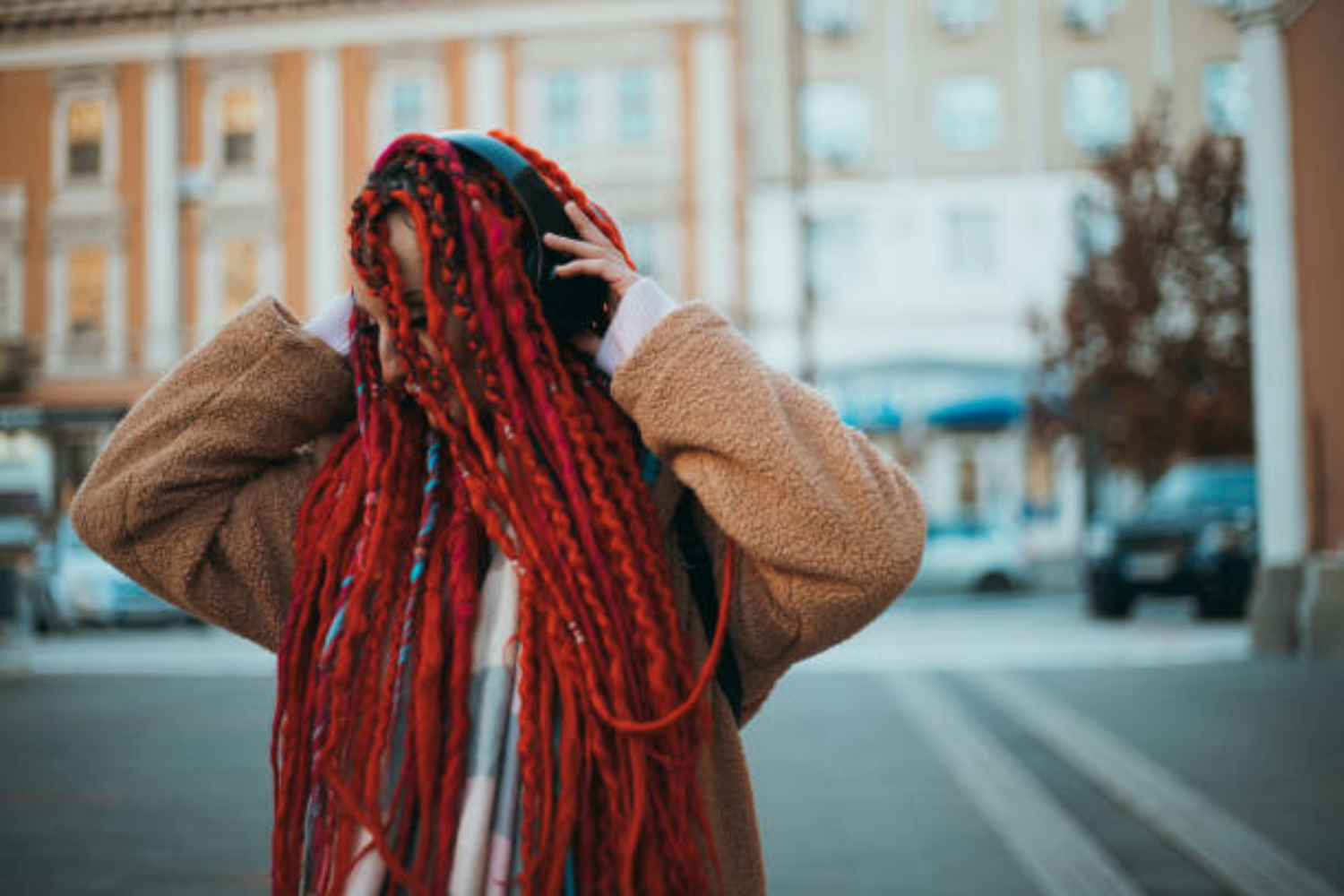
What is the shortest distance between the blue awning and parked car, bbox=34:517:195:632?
16.3m

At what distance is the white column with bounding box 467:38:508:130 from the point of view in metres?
25.2

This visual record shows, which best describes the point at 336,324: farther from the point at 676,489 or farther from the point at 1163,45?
the point at 1163,45

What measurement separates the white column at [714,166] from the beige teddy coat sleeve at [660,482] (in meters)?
23.6

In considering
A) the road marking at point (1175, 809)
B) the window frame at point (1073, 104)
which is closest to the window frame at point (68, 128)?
the window frame at point (1073, 104)

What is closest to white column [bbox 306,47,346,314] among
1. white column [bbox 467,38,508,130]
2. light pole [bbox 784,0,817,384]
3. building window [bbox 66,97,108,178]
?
white column [bbox 467,38,508,130]

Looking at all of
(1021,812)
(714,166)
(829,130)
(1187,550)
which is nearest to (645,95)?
(714,166)

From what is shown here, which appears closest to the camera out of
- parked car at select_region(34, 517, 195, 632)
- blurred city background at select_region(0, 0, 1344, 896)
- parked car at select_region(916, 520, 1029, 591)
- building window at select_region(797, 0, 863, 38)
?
blurred city background at select_region(0, 0, 1344, 896)

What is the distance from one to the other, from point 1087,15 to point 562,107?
1088 cm

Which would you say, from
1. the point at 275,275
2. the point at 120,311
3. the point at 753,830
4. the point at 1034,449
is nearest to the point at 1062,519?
the point at 1034,449

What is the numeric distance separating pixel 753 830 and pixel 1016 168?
26.5 meters

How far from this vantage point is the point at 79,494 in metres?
1.47

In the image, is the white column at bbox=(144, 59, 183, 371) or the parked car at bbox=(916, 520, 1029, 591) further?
the white column at bbox=(144, 59, 183, 371)

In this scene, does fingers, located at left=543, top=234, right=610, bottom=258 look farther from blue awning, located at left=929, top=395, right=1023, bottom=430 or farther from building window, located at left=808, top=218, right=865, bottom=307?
blue awning, located at left=929, top=395, right=1023, bottom=430

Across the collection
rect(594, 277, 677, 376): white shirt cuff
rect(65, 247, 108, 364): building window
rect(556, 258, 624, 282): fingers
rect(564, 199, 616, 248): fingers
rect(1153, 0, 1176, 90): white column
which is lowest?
rect(594, 277, 677, 376): white shirt cuff
